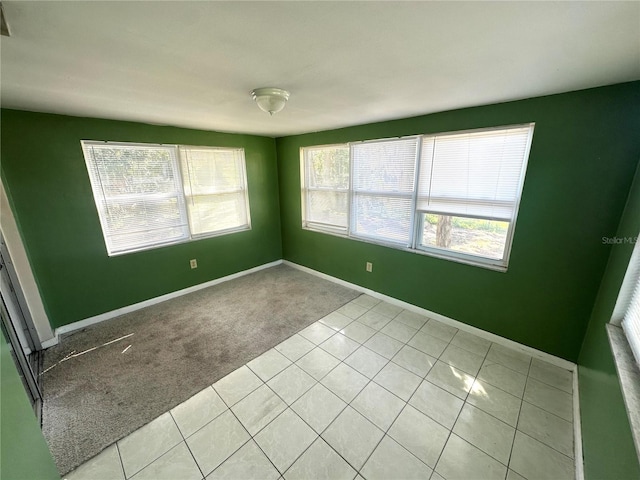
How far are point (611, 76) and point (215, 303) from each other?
12.6ft

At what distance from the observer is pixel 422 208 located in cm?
261

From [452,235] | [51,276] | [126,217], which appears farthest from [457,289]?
[51,276]

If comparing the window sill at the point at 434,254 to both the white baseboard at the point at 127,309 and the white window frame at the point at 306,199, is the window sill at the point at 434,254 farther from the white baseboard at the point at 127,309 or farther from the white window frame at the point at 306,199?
the white baseboard at the point at 127,309

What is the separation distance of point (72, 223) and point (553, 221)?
4.26 m

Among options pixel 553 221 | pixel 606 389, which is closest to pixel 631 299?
pixel 606 389

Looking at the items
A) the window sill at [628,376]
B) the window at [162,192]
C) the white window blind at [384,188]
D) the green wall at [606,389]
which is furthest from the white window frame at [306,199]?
the window sill at [628,376]

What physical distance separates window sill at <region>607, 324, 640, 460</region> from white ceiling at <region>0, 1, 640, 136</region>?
136cm

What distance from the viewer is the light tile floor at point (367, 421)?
1.37 m

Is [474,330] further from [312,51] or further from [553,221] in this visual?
[312,51]

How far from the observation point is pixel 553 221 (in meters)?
1.91

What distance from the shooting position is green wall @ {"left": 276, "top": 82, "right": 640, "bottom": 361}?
1650 mm

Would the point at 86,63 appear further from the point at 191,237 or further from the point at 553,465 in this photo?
the point at 553,465

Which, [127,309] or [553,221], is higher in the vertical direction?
[553,221]

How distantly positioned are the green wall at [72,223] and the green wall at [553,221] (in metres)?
2.79
